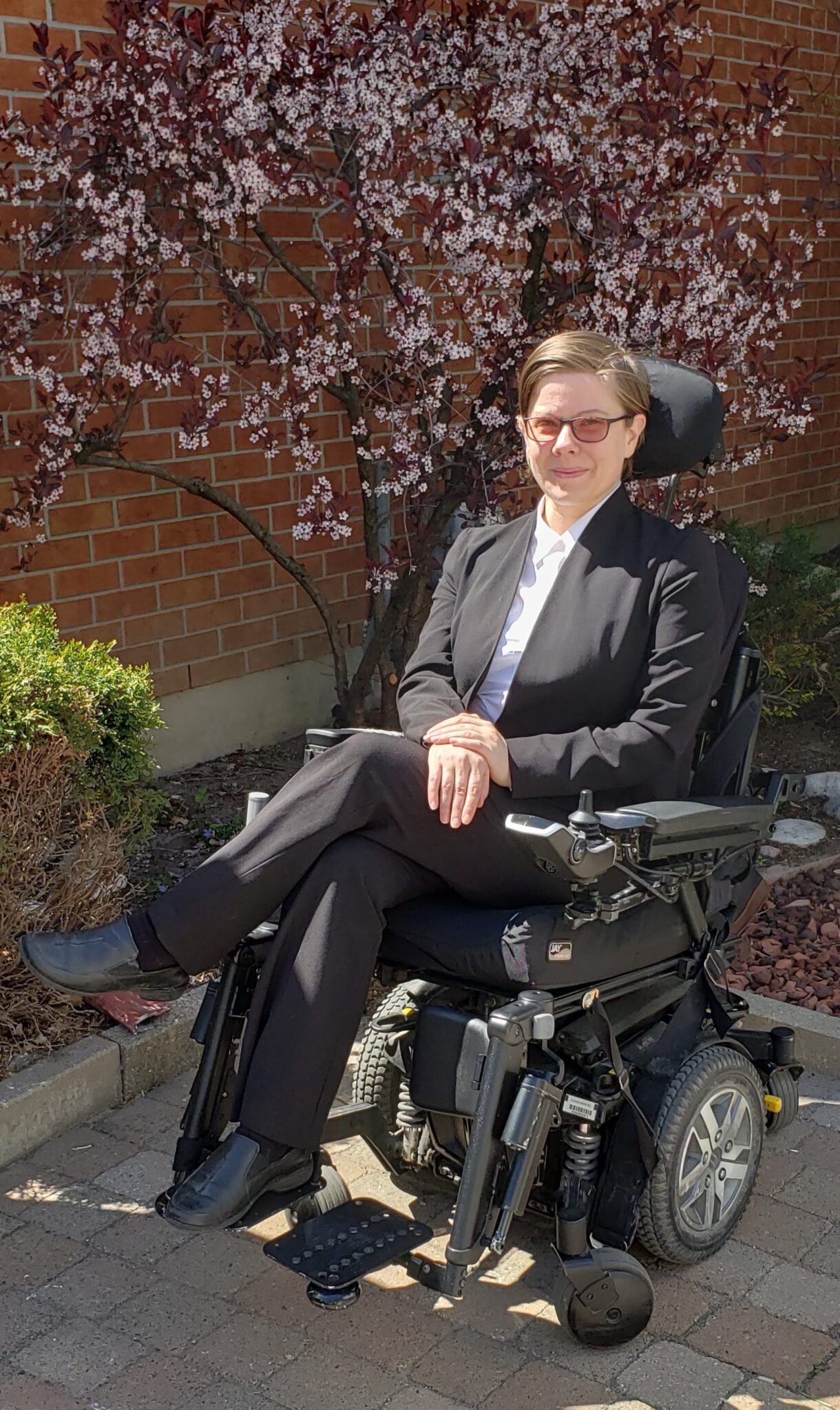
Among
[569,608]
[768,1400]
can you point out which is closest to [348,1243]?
[768,1400]

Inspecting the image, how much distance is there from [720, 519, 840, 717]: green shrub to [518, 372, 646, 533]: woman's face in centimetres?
280

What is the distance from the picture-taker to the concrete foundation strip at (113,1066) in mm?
3469

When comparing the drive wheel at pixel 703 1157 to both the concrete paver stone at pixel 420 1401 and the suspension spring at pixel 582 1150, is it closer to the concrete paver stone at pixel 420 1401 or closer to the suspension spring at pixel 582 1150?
the suspension spring at pixel 582 1150

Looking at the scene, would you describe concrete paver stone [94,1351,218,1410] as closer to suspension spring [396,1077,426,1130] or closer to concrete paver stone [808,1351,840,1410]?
suspension spring [396,1077,426,1130]

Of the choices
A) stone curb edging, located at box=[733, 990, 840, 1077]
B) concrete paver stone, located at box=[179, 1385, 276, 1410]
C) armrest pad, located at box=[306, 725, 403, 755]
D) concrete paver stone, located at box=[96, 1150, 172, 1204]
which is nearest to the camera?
concrete paver stone, located at box=[179, 1385, 276, 1410]

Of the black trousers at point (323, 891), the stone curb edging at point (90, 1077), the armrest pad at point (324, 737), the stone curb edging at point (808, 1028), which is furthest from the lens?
the stone curb edging at point (808, 1028)

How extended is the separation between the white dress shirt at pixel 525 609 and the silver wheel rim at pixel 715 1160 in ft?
3.07

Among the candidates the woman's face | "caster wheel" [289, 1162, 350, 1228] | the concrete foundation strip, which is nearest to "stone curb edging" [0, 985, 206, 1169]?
the concrete foundation strip

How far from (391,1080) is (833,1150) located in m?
1.14

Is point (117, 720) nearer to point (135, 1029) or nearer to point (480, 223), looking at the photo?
point (135, 1029)

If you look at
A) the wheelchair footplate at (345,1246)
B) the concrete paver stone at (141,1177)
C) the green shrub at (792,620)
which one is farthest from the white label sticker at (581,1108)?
the green shrub at (792,620)

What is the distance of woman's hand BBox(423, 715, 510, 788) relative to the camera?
296cm

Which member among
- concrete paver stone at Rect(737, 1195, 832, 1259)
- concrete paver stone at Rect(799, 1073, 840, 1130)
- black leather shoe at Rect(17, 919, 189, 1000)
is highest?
black leather shoe at Rect(17, 919, 189, 1000)

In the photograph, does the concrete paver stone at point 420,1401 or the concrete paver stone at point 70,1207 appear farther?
the concrete paver stone at point 70,1207
